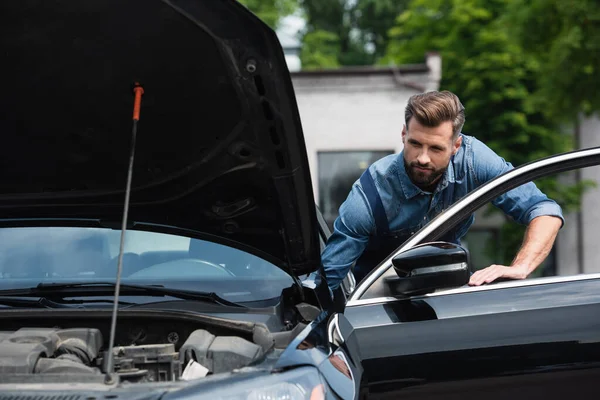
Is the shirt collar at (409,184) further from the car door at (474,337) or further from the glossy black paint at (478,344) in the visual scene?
the glossy black paint at (478,344)

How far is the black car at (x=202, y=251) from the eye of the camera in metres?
2.77

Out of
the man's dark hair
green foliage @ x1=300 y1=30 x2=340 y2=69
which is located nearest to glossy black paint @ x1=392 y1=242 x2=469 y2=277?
the man's dark hair

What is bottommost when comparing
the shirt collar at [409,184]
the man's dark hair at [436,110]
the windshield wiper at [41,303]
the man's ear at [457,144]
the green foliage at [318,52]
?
the windshield wiper at [41,303]

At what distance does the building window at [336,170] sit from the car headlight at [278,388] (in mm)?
19825

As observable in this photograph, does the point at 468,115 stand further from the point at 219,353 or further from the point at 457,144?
the point at 219,353

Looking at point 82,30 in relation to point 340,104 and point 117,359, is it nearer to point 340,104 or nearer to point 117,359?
point 117,359

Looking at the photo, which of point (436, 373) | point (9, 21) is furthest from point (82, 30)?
Answer: point (436, 373)

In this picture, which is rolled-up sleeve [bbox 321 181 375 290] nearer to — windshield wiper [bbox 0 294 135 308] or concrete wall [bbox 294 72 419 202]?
windshield wiper [bbox 0 294 135 308]

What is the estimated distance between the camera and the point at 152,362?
108 inches

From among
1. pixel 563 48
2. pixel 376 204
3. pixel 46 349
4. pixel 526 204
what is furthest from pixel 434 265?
pixel 563 48

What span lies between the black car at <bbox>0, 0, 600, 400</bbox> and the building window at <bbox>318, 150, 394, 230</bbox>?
1862cm

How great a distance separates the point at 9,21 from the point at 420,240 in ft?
5.38

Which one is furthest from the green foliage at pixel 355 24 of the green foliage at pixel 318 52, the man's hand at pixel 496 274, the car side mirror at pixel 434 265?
the car side mirror at pixel 434 265

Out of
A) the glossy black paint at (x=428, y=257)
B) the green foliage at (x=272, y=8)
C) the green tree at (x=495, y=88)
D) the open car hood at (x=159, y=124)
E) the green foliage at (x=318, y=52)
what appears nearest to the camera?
the open car hood at (x=159, y=124)
